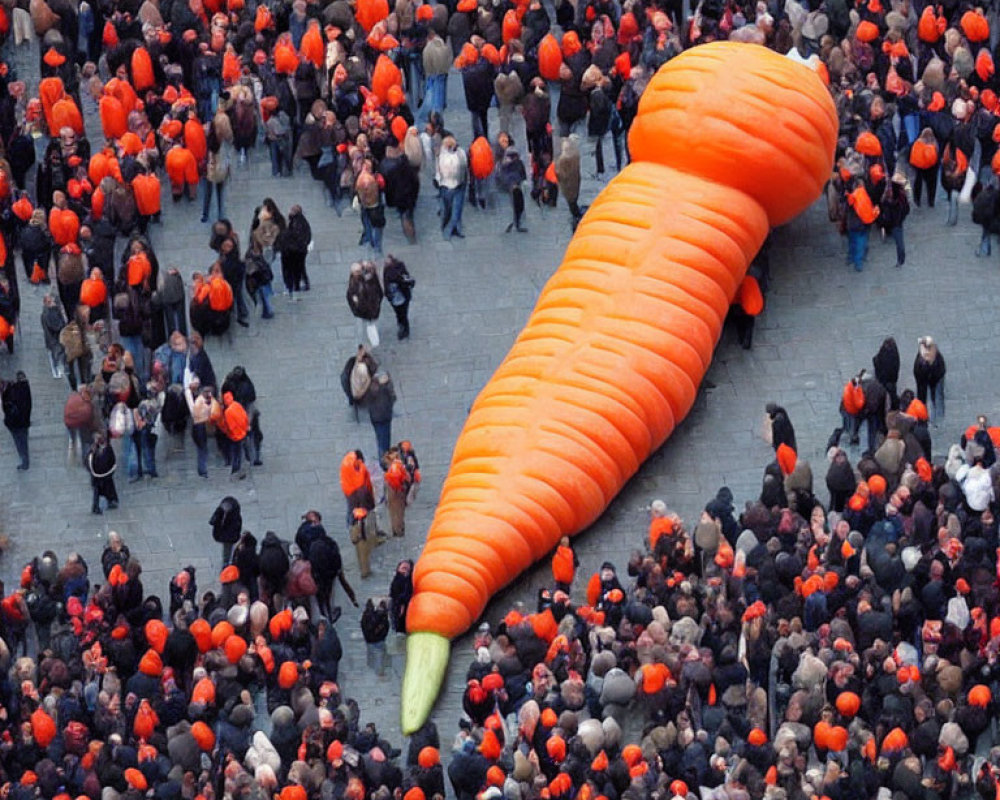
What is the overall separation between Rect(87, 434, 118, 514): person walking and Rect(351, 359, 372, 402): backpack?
3770 millimetres

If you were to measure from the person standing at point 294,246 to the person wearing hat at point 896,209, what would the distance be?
9.17 meters

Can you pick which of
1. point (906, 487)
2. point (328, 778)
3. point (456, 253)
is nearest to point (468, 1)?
point (456, 253)

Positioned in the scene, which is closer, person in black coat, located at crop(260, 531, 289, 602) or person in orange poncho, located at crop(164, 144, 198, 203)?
person in black coat, located at crop(260, 531, 289, 602)

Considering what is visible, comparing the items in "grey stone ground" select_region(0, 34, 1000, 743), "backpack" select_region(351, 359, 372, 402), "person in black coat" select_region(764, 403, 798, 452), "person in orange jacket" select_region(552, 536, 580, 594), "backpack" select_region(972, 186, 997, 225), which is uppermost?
"backpack" select_region(972, 186, 997, 225)

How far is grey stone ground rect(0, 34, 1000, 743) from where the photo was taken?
56.1 m

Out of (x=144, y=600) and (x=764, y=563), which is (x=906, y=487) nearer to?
(x=764, y=563)

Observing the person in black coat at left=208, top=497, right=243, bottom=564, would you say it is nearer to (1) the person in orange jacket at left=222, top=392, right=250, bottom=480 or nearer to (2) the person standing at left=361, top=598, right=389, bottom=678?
(1) the person in orange jacket at left=222, top=392, right=250, bottom=480

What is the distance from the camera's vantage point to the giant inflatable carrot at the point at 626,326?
54031mm

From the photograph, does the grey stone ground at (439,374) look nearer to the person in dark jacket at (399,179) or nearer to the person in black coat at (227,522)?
the person in black coat at (227,522)

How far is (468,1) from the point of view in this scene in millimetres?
63750

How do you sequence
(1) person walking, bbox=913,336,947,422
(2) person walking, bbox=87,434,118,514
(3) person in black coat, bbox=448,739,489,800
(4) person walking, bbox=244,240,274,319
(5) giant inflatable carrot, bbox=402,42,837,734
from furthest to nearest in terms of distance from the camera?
(4) person walking, bbox=244,240,274,319
(1) person walking, bbox=913,336,947,422
(2) person walking, bbox=87,434,118,514
(5) giant inflatable carrot, bbox=402,42,837,734
(3) person in black coat, bbox=448,739,489,800

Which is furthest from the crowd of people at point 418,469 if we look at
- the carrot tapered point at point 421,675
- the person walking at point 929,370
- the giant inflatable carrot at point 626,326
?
the giant inflatable carrot at point 626,326

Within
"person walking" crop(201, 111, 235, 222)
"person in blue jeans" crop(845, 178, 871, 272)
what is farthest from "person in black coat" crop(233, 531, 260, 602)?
"person in blue jeans" crop(845, 178, 871, 272)

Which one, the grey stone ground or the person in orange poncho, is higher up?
the person in orange poncho
